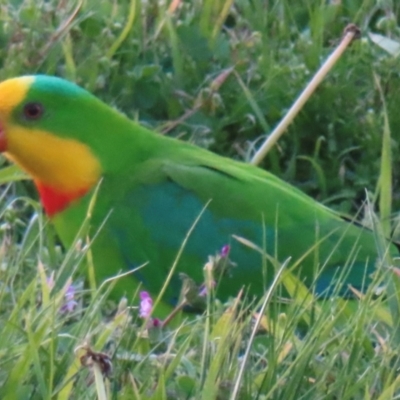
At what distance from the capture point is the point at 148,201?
257cm

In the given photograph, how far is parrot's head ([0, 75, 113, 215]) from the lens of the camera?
8.41 feet

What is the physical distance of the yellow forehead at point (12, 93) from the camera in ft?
8.33

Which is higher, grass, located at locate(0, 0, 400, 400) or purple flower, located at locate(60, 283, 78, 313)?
grass, located at locate(0, 0, 400, 400)

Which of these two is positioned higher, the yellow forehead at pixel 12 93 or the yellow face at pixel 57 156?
the yellow forehead at pixel 12 93

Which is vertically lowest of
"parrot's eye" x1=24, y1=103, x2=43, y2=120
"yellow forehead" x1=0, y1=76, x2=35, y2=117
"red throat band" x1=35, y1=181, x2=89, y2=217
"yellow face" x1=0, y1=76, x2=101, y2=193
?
"red throat band" x1=35, y1=181, x2=89, y2=217

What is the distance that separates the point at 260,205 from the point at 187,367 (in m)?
0.77

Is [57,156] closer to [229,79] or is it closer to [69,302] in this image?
[69,302]

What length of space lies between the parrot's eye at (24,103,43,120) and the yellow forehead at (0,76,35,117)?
26mm

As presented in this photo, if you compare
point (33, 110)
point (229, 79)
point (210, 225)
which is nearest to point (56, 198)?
point (33, 110)

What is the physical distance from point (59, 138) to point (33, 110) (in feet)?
0.28

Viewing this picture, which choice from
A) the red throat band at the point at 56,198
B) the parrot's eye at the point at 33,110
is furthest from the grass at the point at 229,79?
the parrot's eye at the point at 33,110

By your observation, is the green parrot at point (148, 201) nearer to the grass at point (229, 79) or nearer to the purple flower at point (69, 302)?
the grass at point (229, 79)

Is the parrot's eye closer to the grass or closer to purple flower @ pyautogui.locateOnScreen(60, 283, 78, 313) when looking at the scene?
the grass

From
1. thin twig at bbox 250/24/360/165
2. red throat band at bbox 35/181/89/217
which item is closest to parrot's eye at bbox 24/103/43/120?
red throat band at bbox 35/181/89/217
